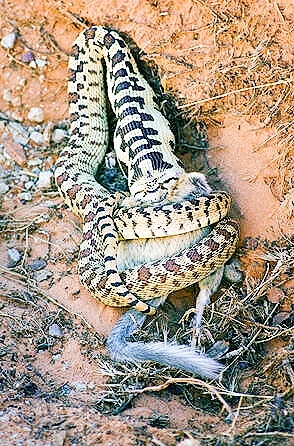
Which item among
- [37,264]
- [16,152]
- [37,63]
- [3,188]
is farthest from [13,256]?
[37,63]

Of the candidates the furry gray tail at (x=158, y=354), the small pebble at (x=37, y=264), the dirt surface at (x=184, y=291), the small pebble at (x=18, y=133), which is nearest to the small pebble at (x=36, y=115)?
the dirt surface at (x=184, y=291)

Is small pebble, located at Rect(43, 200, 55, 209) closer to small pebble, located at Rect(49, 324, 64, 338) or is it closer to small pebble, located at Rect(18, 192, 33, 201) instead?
small pebble, located at Rect(18, 192, 33, 201)

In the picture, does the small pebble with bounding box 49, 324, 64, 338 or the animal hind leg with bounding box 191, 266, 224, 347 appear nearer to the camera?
the animal hind leg with bounding box 191, 266, 224, 347

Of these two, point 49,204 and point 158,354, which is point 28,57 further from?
point 158,354

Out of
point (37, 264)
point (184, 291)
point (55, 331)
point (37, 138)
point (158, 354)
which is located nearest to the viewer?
point (158, 354)

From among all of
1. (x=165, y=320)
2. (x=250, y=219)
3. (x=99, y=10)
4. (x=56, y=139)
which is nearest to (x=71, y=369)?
(x=165, y=320)

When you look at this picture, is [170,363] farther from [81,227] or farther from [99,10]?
[99,10]

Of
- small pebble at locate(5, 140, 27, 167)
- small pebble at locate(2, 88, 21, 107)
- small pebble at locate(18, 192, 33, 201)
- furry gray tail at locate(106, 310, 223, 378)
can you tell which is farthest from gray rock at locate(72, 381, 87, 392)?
small pebble at locate(2, 88, 21, 107)
